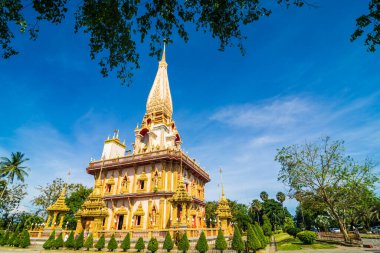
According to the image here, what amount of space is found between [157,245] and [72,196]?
32.8 metres

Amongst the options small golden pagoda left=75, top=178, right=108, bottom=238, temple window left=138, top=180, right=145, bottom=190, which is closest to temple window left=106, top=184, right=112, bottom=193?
temple window left=138, top=180, right=145, bottom=190

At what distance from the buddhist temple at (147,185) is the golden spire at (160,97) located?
66cm

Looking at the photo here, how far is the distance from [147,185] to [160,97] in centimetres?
1617

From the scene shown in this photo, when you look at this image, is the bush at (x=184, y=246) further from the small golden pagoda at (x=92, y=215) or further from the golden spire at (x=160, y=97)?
the golden spire at (x=160, y=97)

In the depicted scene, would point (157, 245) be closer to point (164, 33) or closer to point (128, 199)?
point (128, 199)

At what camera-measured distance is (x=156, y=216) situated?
25234mm

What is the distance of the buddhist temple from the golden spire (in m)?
0.66

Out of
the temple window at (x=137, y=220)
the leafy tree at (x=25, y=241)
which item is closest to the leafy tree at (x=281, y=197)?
the temple window at (x=137, y=220)

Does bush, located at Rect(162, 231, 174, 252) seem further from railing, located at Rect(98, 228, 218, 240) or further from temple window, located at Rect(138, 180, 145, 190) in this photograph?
temple window, located at Rect(138, 180, 145, 190)

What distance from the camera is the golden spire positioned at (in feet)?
122

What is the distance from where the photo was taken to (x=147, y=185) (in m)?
27.7

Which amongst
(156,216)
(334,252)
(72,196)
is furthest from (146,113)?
(334,252)

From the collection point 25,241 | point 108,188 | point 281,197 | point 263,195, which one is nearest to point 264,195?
point 263,195

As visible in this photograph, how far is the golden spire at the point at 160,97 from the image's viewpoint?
3725cm
